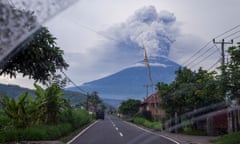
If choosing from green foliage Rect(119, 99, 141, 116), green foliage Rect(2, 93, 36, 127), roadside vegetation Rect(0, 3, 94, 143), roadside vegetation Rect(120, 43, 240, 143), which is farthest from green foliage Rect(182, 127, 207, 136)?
green foliage Rect(119, 99, 141, 116)

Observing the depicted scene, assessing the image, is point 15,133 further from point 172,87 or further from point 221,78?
point 172,87

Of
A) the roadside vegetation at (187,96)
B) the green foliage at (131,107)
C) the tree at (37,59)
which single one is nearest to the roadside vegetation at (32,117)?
the tree at (37,59)

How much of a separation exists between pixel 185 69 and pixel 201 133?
17.2ft

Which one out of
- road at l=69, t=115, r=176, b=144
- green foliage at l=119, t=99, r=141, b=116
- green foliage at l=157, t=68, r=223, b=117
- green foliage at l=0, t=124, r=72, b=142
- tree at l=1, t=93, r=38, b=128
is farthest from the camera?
green foliage at l=119, t=99, r=141, b=116

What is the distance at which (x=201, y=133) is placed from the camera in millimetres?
28266

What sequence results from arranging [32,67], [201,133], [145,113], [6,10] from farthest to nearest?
[145,113]
[201,133]
[32,67]
[6,10]

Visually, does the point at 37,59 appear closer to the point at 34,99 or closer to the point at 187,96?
the point at 34,99

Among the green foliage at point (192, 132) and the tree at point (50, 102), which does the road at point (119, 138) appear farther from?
the green foliage at point (192, 132)

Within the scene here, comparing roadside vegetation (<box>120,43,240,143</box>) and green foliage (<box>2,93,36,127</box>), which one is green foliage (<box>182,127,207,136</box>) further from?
green foliage (<box>2,93,36,127</box>)

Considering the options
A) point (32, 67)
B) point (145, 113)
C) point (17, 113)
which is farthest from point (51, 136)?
point (145, 113)

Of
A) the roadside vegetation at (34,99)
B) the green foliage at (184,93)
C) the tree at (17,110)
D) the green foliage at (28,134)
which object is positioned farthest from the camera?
the green foliage at (184,93)

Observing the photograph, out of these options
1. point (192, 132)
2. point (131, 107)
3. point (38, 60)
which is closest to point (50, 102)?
point (192, 132)

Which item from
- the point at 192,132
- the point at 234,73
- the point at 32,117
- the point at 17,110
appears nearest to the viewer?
the point at 234,73

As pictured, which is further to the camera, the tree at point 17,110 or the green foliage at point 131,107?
the green foliage at point 131,107
